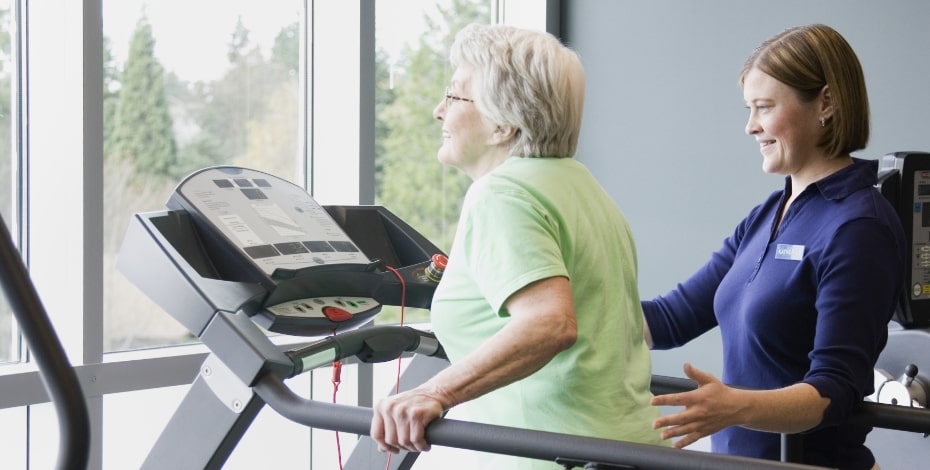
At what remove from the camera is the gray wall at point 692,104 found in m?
3.15

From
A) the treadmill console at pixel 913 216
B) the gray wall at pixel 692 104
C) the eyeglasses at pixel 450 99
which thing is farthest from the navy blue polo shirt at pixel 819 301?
the gray wall at pixel 692 104

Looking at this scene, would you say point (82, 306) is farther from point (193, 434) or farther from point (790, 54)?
point (790, 54)

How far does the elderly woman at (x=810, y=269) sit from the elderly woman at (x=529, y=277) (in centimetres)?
22

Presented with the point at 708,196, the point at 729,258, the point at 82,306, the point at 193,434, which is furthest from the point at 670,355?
the point at 193,434

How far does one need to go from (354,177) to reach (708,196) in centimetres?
130

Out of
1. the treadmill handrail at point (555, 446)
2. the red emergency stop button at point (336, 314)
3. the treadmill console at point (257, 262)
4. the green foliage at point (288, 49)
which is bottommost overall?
the treadmill handrail at point (555, 446)

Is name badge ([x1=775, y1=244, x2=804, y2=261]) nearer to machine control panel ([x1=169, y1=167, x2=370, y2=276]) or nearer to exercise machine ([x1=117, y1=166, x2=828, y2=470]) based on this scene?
exercise machine ([x1=117, y1=166, x2=828, y2=470])

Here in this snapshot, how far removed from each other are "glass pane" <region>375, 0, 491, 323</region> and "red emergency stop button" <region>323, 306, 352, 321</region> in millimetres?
1716

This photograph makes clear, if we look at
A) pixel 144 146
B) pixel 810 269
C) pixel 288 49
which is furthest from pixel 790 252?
pixel 288 49

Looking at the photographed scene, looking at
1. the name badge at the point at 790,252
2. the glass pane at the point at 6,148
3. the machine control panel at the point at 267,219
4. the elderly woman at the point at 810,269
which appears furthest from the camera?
the glass pane at the point at 6,148

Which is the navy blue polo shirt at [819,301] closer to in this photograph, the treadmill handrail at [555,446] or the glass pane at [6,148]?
the treadmill handrail at [555,446]

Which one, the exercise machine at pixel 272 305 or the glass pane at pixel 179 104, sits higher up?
the glass pane at pixel 179 104

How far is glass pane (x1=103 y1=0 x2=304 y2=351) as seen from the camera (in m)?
2.94

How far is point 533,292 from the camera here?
1411mm
